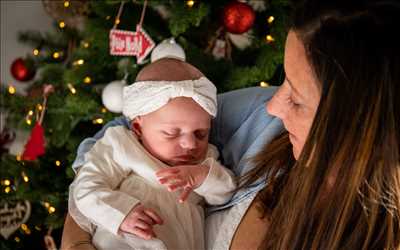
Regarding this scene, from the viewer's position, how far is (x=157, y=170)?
1.36 m

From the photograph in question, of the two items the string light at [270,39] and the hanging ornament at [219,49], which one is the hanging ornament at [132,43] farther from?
the string light at [270,39]

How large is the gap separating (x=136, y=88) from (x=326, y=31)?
619 millimetres

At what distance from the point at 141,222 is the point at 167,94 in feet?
1.08

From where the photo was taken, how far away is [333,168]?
37.9 inches

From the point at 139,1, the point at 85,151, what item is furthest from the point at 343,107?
the point at 139,1

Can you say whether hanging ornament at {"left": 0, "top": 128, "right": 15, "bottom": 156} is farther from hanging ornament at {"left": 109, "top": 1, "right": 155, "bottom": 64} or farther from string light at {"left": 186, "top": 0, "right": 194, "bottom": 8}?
string light at {"left": 186, "top": 0, "right": 194, "bottom": 8}

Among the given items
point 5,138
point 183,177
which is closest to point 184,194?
point 183,177

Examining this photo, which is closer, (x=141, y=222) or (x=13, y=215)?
(x=141, y=222)

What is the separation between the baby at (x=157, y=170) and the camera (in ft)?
4.10

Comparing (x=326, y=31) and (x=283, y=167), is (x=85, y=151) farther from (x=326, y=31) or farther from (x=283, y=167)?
(x=326, y=31)

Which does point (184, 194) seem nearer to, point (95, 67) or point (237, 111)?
point (237, 111)

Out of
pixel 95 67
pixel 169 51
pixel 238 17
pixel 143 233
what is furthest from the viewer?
pixel 95 67

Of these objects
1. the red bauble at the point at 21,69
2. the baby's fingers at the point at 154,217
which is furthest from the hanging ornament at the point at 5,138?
the baby's fingers at the point at 154,217

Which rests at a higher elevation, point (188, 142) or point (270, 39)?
point (270, 39)
